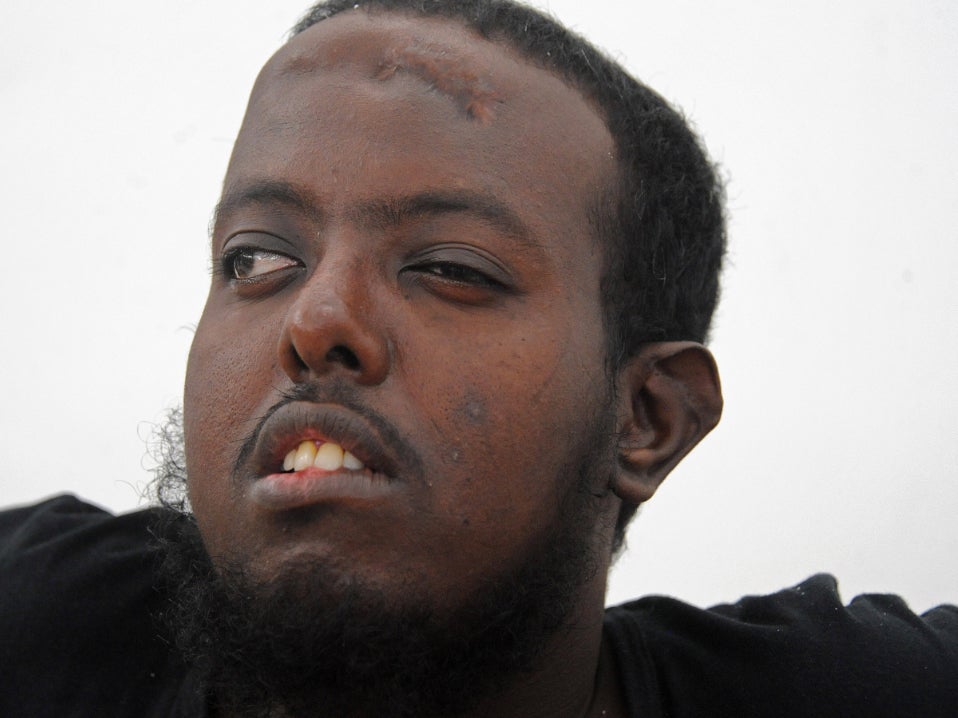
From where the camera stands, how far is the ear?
1884mm

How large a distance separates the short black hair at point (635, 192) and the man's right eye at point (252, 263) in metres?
0.56

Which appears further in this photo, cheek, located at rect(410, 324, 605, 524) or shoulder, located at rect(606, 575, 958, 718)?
shoulder, located at rect(606, 575, 958, 718)

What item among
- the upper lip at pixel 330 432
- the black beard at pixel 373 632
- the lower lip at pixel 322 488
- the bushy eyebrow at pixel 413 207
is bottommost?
the black beard at pixel 373 632

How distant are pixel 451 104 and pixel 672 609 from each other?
1266 millimetres

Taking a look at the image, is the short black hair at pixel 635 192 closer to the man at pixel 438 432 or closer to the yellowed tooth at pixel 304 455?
the man at pixel 438 432

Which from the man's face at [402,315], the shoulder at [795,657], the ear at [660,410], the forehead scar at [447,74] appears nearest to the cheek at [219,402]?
the man's face at [402,315]

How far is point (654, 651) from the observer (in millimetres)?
2164

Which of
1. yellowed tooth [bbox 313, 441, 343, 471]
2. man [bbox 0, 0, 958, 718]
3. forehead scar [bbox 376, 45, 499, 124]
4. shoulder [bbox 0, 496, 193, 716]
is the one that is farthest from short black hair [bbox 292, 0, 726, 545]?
shoulder [bbox 0, 496, 193, 716]

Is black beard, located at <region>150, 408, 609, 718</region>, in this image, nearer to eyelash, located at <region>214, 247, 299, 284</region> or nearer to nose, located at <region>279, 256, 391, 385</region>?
nose, located at <region>279, 256, 391, 385</region>

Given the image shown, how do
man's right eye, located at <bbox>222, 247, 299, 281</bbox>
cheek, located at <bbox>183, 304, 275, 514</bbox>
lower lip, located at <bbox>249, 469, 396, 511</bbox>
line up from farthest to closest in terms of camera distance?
1. man's right eye, located at <bbox>222, 247, 299, 281</bbox>
2. cheek, located at <bbox>183, 304, 275, 514</bbox>
3. lower lip, located at <bbox>249, 469, 396, 511</bbox>

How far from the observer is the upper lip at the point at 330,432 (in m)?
1.46

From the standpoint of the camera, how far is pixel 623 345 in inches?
74.1

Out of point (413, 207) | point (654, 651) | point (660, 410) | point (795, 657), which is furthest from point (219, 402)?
point (795, 657)

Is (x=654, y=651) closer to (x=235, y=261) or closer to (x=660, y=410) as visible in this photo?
(x=660, y=410)
